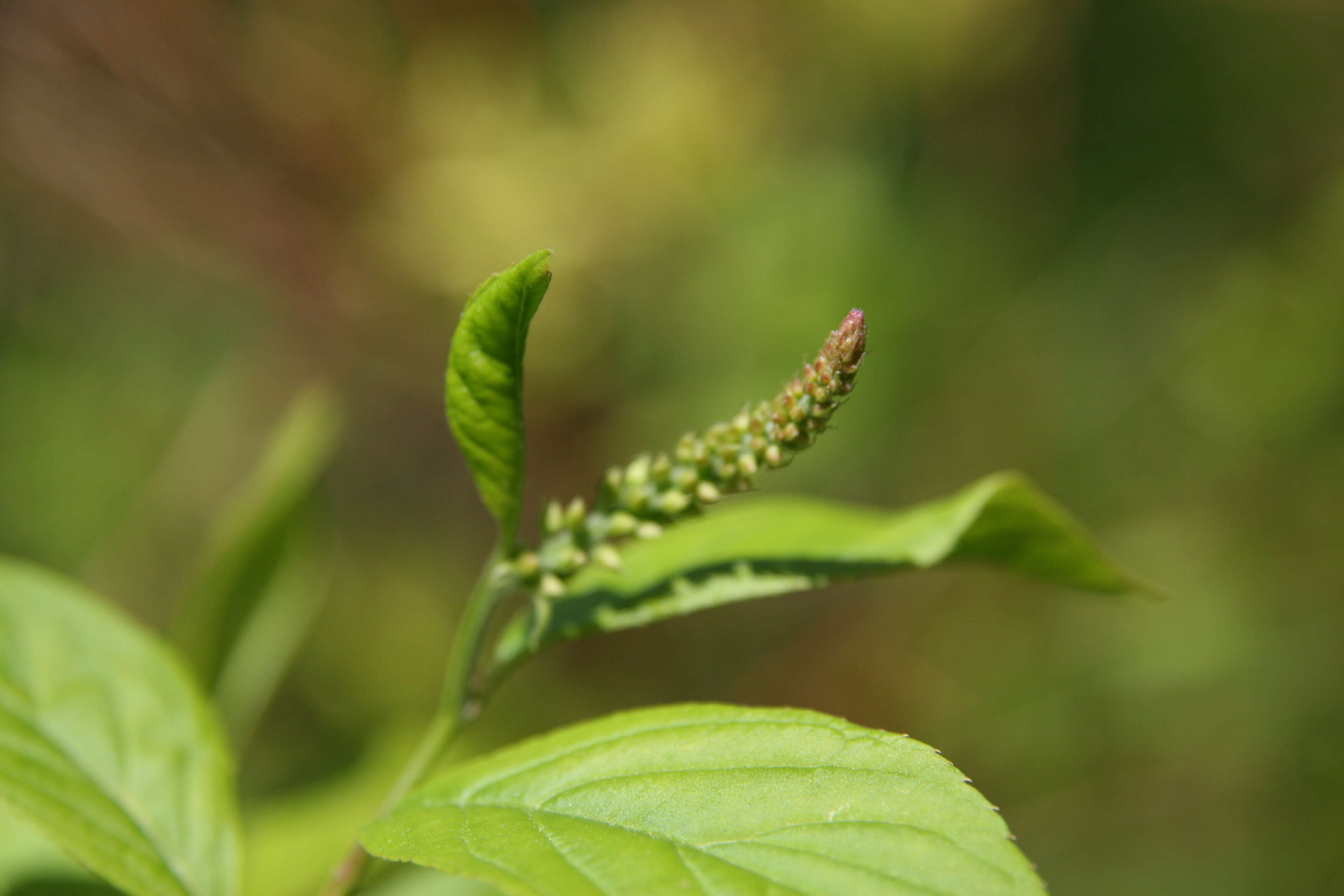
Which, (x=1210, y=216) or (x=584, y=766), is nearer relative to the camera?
(x=584, y=766)

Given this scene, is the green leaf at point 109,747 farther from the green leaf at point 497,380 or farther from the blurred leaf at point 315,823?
the green leaf at point 497,380

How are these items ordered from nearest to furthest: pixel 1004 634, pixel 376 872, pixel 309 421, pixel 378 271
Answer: pixel 376 872 → pixel 309 421 → pixel 1004 634 → pixel 378 271

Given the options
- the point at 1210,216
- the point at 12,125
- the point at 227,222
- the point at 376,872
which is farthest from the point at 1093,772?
the point at 12,125

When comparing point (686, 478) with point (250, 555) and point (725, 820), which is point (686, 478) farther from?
point (250, 555)

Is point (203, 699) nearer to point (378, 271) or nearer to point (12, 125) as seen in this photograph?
point (378, 271)

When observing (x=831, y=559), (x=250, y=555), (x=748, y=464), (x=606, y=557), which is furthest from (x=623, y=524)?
(x=250, y=555)

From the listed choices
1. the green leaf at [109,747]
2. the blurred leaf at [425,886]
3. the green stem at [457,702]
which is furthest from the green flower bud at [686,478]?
the blurred leaf at [425,886]

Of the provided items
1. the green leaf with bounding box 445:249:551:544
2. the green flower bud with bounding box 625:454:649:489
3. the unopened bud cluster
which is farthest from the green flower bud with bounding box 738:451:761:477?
the green leaf with bounding box 445:249:551:544
